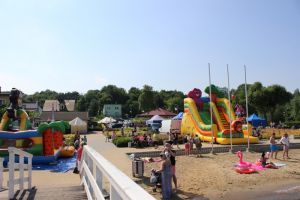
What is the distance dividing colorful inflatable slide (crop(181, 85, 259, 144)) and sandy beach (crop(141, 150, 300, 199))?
22.5ft

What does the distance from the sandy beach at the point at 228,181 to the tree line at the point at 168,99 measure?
41465 millimetres

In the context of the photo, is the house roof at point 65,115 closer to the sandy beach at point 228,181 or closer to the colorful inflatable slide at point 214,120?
the colorful inflatable slide at point 214,120

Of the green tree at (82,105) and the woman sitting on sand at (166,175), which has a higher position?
the green tree at (82,105)

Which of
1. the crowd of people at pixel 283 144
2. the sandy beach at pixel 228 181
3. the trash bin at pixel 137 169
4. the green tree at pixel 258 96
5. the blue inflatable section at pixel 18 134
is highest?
the green tree at pixel 258 96

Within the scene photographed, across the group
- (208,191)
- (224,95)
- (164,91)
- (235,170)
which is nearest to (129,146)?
(224,95)

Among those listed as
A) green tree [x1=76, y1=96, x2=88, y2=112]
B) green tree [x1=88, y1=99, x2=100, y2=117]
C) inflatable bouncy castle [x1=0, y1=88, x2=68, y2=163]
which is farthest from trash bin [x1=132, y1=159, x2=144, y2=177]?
green tree [x1=76, y1=96, x2=88, y2=112]

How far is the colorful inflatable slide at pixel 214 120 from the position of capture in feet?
83.5

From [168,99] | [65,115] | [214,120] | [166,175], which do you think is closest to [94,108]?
[168,99]

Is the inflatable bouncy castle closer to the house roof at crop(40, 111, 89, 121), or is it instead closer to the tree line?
the house roof at crop(40, 111, 89, 121)

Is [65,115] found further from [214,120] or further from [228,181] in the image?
[228,181]

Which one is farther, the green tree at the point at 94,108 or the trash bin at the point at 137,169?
the green tree at the point at 94,108

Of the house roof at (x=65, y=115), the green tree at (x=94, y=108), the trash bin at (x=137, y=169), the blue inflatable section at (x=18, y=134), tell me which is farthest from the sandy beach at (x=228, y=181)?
the green tree at (x=94, y=108)

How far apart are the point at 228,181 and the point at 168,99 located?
96.4 meters

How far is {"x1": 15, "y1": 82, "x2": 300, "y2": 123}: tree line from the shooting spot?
5819cm
